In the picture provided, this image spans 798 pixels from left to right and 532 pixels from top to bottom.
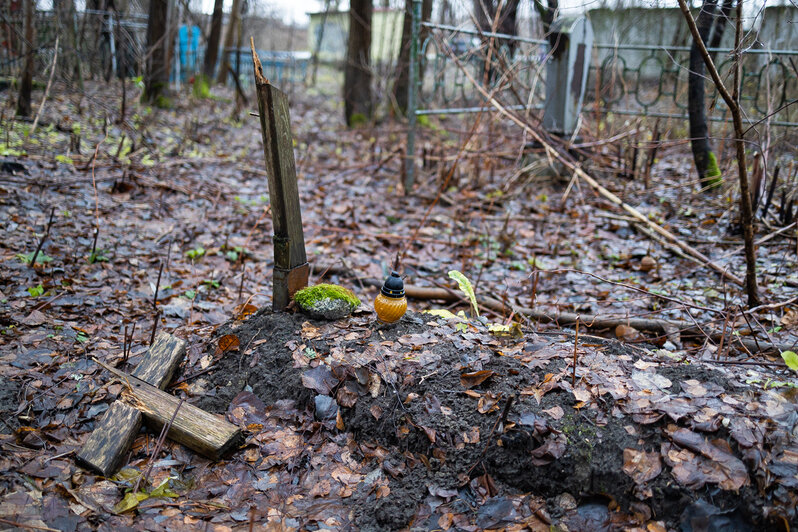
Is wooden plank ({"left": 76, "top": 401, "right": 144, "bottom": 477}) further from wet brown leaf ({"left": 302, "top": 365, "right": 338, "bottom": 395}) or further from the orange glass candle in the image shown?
the orange glass candle

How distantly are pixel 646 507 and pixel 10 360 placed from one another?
119 inches

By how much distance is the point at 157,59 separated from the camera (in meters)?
9.89

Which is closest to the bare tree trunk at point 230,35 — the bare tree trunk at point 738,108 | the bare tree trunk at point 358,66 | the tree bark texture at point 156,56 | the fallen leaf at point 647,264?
the tree bark texture at point 156,56

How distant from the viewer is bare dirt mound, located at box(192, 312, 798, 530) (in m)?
2.01

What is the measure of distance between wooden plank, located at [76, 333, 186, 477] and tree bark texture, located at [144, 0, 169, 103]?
814 centimetres

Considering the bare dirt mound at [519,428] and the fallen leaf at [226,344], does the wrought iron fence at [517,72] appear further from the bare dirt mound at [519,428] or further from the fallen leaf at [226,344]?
the fallen leaf at [226,344]

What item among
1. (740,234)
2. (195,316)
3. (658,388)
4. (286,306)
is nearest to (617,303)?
(658,388)

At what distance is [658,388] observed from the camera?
2379mm

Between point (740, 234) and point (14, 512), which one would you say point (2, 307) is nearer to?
point (14, 512)

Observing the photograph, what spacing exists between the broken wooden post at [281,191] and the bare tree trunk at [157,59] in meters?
7.77

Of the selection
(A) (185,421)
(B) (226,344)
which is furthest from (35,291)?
(A) (185,421)

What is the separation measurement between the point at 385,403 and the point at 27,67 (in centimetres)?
677

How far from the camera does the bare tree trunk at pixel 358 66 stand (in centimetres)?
996

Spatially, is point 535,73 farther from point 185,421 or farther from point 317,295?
point 185,421
